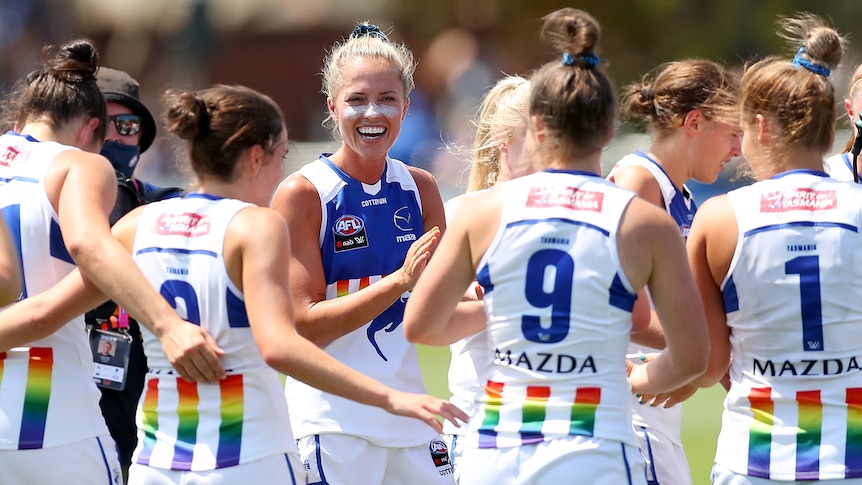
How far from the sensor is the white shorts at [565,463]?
3.07 meters

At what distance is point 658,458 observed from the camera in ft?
14.2

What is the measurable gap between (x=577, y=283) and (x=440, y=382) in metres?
6.26

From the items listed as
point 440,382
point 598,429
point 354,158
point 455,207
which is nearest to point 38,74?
point 354,158

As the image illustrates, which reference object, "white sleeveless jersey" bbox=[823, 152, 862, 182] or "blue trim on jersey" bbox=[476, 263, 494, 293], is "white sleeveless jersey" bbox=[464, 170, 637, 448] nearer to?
"blue trim on jersey" bbox=[476, 263, 494, 293]

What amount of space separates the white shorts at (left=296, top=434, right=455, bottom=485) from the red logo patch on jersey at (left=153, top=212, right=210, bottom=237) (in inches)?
42.3

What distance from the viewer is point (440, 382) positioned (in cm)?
924

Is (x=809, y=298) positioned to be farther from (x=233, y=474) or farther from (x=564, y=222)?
(x=233, y=474)

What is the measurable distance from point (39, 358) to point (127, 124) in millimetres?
1644

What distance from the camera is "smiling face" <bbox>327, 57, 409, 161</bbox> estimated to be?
4.27 metres

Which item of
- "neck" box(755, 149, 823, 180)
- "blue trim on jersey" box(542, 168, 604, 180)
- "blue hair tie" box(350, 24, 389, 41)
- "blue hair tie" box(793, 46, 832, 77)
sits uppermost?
"blue hair tie" box(350, 24, 389, 41)

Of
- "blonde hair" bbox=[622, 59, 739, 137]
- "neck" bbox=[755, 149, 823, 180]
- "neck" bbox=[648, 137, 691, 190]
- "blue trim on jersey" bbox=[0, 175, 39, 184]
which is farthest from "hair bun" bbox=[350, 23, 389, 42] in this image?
"neck" bbox=[755, 149, 823, 180]

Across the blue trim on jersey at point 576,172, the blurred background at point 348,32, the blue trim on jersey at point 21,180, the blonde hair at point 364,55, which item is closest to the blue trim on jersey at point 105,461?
the blue trim on jersey at point 21,180

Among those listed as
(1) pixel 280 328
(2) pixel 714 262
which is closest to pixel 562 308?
(2) pixel 714 262

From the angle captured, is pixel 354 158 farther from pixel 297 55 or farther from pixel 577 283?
pixel 297 55
